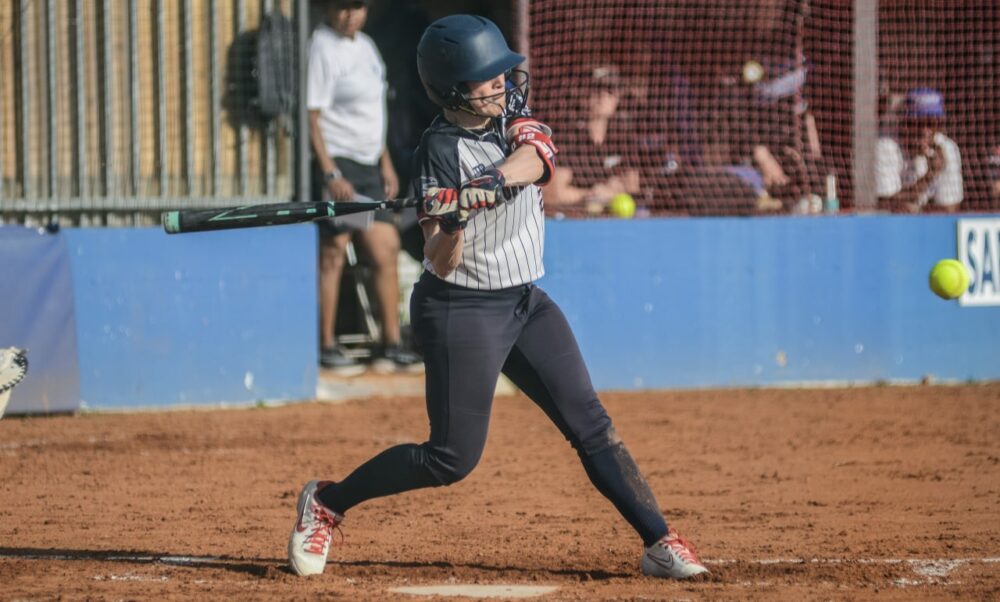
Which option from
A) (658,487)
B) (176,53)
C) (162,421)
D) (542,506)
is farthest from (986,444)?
(176,53)

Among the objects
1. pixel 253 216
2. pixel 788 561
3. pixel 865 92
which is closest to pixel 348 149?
pixel 865 92

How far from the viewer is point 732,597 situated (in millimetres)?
4980

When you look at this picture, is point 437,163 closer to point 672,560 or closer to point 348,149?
point 672,560

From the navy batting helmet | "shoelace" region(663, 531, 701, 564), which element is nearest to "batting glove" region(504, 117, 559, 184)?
the navy batting helmet

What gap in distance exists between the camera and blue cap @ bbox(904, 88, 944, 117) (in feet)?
40.1

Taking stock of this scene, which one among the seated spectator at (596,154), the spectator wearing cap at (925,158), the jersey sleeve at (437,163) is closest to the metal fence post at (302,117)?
the seated spectator at (596,154)

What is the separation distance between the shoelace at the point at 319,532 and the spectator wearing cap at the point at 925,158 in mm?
7912

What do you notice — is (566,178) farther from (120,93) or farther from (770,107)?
(120,93)

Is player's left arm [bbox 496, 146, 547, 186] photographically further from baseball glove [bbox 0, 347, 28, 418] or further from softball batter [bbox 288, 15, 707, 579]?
baseball glove [bbox 0, 347, 28, 418]

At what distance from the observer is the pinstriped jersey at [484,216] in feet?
16.5

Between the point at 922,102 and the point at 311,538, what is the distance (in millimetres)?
8494

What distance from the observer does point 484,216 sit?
5113mm

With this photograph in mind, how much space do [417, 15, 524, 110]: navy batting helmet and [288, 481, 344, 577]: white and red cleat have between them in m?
1.59

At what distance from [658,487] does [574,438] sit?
2.36 m
